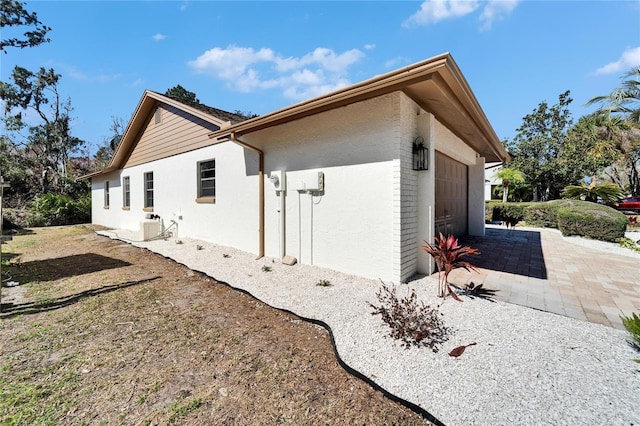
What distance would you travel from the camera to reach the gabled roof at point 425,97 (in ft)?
11.2

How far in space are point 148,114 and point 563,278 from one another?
1388 centimetres

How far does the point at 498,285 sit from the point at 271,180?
4690 millimetres

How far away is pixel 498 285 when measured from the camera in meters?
4.36

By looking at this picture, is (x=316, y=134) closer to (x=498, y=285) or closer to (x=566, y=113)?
(x=498, y=285)

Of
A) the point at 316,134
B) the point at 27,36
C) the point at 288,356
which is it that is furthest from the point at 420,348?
the point at 27,36

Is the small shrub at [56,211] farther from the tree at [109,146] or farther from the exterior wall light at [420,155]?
the exterior wall light at [420,155]

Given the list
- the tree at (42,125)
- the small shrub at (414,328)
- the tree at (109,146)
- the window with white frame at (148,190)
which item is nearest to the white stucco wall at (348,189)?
the small shrub at (414,328)

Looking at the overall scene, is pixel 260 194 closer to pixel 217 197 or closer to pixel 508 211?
pixel 217 197

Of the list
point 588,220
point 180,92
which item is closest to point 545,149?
point 588,220

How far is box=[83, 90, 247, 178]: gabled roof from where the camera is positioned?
318 inches

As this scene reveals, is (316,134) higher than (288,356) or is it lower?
higher

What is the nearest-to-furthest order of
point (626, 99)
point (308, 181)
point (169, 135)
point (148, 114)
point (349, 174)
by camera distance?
point (349, 174) → point (308, 181) → point (169, 135) → point (148, 114) → point (626, 99)

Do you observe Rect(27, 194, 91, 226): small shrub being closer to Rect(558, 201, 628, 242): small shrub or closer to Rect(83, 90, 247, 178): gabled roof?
Rect(83, 90, 247, 178): gabled roof

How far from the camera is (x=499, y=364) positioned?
239 cm
